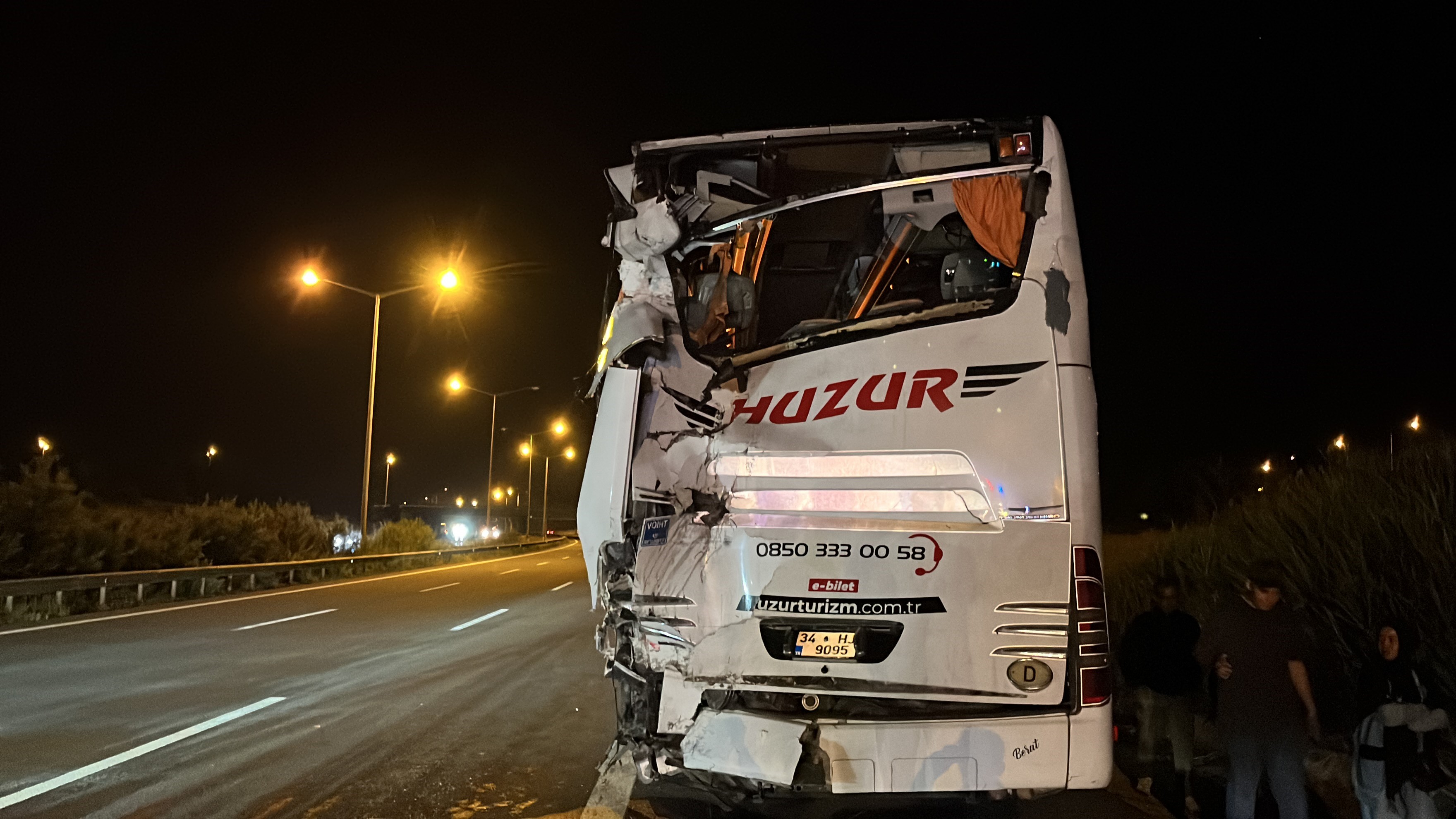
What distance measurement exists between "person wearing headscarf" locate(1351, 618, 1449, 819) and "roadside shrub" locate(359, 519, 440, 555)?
32.1 metres

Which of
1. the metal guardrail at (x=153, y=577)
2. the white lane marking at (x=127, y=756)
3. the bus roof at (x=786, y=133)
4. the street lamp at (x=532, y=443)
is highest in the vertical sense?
the street lamp at (x=532, y=443)

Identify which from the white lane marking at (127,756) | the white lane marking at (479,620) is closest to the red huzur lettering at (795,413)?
the white lane marking at (127,756)

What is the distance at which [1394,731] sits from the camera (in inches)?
178

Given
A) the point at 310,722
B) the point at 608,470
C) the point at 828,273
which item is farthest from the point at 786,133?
the point at 310,722

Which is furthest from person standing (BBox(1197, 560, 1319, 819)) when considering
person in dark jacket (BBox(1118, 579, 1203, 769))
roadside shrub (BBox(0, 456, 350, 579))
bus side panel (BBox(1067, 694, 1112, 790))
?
roadside shrub (BBox(0, 456, 350, 579))

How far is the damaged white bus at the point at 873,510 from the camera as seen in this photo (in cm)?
411

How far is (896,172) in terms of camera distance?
525 cm

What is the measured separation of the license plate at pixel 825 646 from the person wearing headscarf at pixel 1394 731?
259 centimetres

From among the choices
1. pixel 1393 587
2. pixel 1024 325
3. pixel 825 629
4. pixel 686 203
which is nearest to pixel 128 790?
pixel 825 629

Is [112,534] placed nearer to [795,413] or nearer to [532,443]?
A: [795,413]

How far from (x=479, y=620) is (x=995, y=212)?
12.0 metres

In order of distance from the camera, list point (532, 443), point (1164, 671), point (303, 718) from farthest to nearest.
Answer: point (532, 443), point (303, 718), point (1164, 671)

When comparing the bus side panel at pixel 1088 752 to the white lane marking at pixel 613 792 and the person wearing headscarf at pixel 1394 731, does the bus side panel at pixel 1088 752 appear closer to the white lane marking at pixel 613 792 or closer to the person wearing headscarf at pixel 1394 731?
the person wearing headscarf at pixel 1394 731

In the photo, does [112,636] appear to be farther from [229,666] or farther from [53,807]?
[53,807]
